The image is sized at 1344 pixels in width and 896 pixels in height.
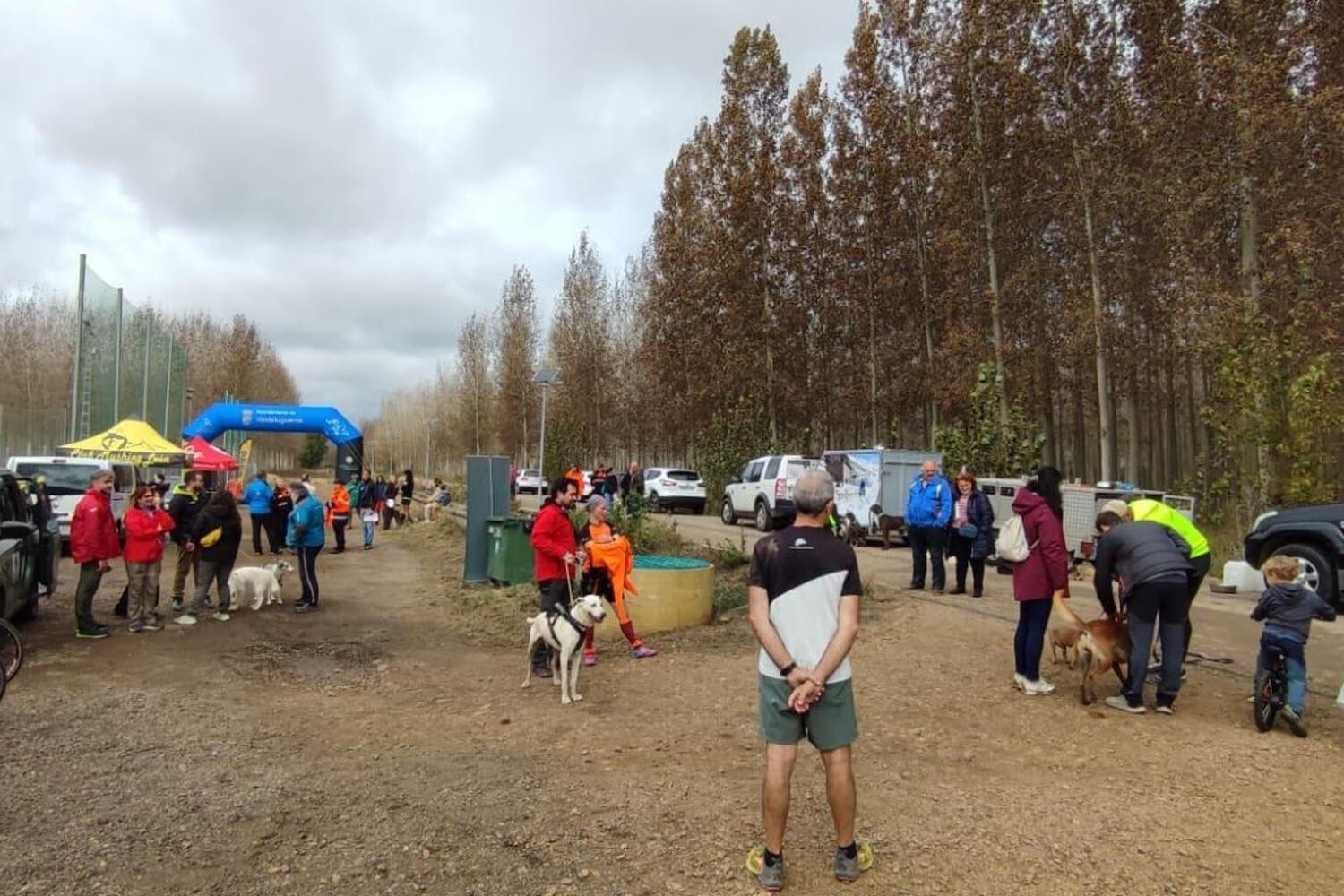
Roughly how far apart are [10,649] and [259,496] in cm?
1021

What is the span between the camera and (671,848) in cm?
381

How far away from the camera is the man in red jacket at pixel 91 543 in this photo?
818 cm

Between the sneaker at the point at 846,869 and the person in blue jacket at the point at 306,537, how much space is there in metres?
8.40

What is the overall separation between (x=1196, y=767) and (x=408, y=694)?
538 cm

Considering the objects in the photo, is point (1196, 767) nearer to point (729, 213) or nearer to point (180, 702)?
point (180, 702)

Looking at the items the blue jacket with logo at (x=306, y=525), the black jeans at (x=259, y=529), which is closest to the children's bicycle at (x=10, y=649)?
the blue jacket with logo at (x=306, y=525)

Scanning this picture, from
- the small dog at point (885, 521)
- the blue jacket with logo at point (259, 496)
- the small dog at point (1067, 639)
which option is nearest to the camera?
the small dog at point (1067, 639)

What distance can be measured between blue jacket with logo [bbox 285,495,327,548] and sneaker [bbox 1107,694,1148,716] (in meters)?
8.57

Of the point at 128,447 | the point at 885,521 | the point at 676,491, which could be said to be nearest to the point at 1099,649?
the point at 885,521

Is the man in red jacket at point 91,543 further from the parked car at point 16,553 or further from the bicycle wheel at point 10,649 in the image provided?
the bicycle wheel at point 10,649

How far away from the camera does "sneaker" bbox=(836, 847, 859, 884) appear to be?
3455 millimetres

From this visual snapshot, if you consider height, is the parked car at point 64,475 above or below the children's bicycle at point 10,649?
above

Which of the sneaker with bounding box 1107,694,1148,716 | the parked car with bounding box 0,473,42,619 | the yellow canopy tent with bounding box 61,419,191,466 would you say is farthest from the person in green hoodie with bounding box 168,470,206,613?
the yellow canopy tent with bounding box 61,419,191,466

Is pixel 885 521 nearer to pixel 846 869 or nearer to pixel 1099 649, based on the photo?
pixel 1099 649
